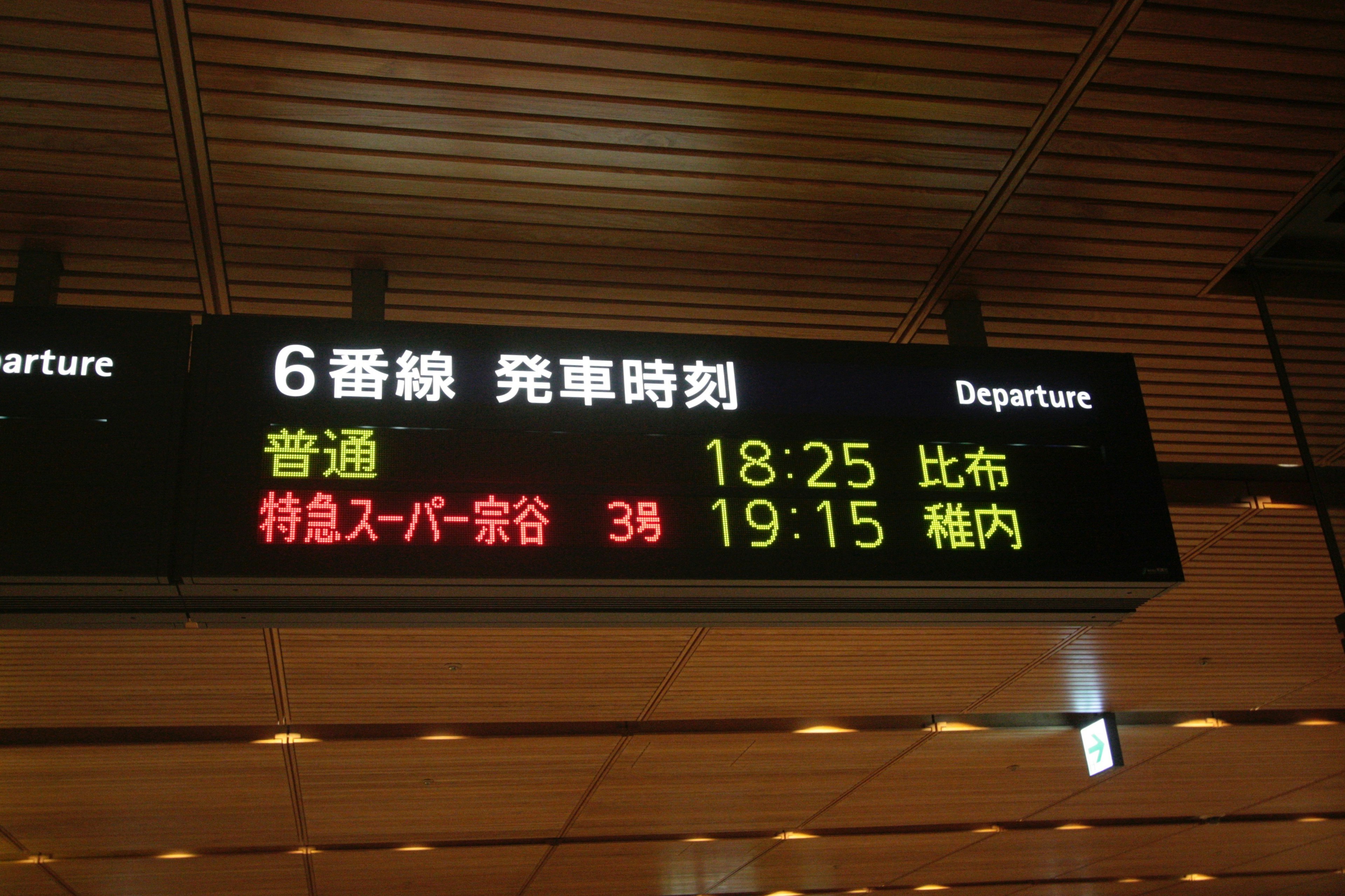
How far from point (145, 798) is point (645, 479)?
7.78 metres

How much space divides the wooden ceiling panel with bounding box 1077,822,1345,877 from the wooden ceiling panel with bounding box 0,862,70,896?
1112 cm

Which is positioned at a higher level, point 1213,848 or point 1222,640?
point 1222,640

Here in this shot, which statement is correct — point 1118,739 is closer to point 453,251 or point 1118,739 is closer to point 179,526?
point 453,251

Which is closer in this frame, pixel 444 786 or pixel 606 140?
pixel 606 140

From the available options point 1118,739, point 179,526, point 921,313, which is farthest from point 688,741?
point 179,526

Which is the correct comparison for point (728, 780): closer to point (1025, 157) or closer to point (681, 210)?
point (681, 210)

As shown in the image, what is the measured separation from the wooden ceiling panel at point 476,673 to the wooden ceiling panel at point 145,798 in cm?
112

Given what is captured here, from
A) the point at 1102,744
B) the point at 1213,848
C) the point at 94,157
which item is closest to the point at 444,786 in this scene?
the point at 1102,744

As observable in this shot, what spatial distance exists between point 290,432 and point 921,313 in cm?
264

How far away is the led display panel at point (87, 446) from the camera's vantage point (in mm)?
3346

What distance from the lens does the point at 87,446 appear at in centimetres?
351

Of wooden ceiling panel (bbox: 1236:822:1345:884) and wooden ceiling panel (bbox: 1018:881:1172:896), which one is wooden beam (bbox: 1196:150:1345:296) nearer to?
wooden ceiling panel (bbox: 1236:822:1345:884)

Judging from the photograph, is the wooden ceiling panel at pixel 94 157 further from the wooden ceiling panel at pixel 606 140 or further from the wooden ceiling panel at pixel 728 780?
the wooden ceiling panel at pixel 728 780

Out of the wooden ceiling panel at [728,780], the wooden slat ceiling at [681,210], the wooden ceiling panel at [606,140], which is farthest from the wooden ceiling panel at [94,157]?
the wooden ceiling panel at [728,780]
